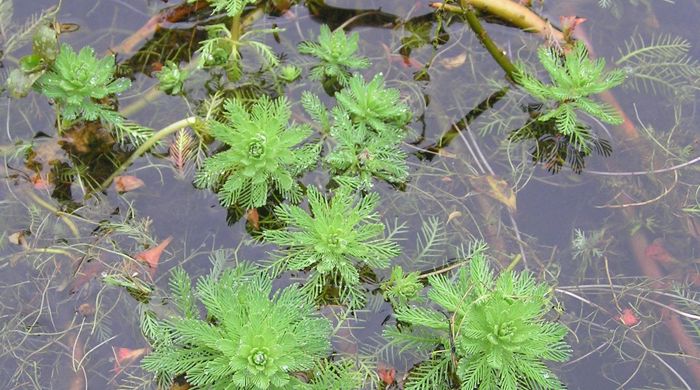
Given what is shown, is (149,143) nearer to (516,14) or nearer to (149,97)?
(149,97)

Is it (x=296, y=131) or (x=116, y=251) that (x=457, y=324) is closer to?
(x=296, y=131)

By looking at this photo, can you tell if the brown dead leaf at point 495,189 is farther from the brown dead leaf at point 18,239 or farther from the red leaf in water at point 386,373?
the brown dead leaf at point 18,239

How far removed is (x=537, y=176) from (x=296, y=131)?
1351mm

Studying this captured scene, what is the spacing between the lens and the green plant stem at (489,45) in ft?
13.6

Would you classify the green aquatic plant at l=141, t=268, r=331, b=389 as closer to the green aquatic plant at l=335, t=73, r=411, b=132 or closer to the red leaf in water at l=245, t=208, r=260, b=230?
the red leaf in water at l=245, t=208, r=260, b=230

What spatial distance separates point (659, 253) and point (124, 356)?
2.70 metres

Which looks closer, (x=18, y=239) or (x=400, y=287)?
(x=400, y=287)

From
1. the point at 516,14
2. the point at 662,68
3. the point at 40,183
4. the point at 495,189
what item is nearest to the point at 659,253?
the point at 495,189

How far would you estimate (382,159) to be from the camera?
390cm

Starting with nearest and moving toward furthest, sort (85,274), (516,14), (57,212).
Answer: (85,274)
(57,212)
(516,14)

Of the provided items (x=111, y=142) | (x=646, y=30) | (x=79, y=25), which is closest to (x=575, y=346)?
(x=646, y=30)

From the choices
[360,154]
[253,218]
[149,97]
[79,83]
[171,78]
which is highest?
[79,83]

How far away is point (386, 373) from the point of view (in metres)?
3.68

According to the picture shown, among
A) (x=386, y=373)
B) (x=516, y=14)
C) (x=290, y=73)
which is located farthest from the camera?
(x=516, y=14)
